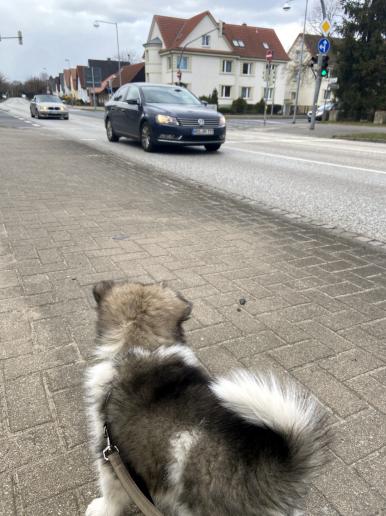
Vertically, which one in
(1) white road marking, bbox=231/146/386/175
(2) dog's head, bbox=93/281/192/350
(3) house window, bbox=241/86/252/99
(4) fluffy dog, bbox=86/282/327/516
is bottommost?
(1) white road marking, bbox=231/146/386/175

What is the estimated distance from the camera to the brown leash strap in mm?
1338

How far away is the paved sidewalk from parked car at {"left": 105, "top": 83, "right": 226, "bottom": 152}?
6.08 metres

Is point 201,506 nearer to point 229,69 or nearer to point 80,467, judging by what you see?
point 80,467

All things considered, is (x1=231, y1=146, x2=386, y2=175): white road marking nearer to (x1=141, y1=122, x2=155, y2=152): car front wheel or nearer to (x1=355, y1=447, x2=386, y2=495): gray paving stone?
(x1=141, y1=122, x2=155, y2=152): car front wheel

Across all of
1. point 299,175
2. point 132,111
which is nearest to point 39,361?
point 299,175

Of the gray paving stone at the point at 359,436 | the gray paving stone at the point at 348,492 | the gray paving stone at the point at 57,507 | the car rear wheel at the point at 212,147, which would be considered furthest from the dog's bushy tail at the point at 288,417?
the car rear wheel at the point at 212,147

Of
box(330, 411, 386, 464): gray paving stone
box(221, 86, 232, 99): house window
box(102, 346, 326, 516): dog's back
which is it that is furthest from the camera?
box(221, 86, 232, 99): house window

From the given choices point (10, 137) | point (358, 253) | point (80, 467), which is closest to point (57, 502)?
point (80, 467)

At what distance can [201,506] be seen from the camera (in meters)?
1.20

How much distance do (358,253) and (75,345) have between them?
3451mm

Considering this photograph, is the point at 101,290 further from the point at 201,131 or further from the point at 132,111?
the point at 132,111

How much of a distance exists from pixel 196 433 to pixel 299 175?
370 inches

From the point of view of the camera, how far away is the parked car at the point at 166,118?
40.1ft

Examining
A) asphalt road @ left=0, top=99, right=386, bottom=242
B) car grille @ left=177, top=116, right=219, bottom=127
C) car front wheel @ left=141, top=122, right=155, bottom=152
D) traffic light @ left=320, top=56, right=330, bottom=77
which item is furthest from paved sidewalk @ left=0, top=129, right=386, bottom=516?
traffic light @ left=320, top=56, right=330, bottom=77
